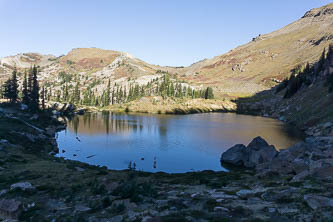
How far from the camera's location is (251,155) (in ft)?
168

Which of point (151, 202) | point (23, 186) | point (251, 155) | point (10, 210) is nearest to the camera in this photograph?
point (10, 210)

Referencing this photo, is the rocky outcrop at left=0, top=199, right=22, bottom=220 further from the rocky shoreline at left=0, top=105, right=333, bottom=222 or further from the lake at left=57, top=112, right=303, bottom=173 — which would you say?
the lake at left=57, top=112, right=303, bottom=173

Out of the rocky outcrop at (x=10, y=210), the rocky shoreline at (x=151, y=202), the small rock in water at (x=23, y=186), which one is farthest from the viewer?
the small rock in water at (x=23, y=186)

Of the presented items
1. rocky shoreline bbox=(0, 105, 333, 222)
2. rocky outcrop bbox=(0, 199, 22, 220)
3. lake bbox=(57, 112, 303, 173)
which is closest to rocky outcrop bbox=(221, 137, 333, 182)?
rocky shoreline bbox=(0, 105, 333, 222)

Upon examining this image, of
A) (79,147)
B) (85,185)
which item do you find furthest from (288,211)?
(79,147)

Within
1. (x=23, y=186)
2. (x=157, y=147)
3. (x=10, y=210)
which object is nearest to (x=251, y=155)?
(x=157, y=147)

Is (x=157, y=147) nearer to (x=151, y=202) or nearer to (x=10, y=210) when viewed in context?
(x=151, y=202)

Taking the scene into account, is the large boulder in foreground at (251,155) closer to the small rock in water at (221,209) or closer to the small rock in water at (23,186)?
the small rock in water at (221,209)

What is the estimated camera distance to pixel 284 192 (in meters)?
18.3

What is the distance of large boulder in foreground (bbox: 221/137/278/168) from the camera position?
159 ft

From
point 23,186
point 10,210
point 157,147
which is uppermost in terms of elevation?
point 10,210

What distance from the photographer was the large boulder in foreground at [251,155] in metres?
48.5

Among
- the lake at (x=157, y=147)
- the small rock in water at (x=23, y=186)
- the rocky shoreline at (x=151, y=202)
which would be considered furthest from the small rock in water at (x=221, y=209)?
the lake at (x=157, y=147)

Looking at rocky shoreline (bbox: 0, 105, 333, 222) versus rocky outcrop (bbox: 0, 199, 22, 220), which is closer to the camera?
rocky shoreline (bbox: 0, 105, 333, 222)
